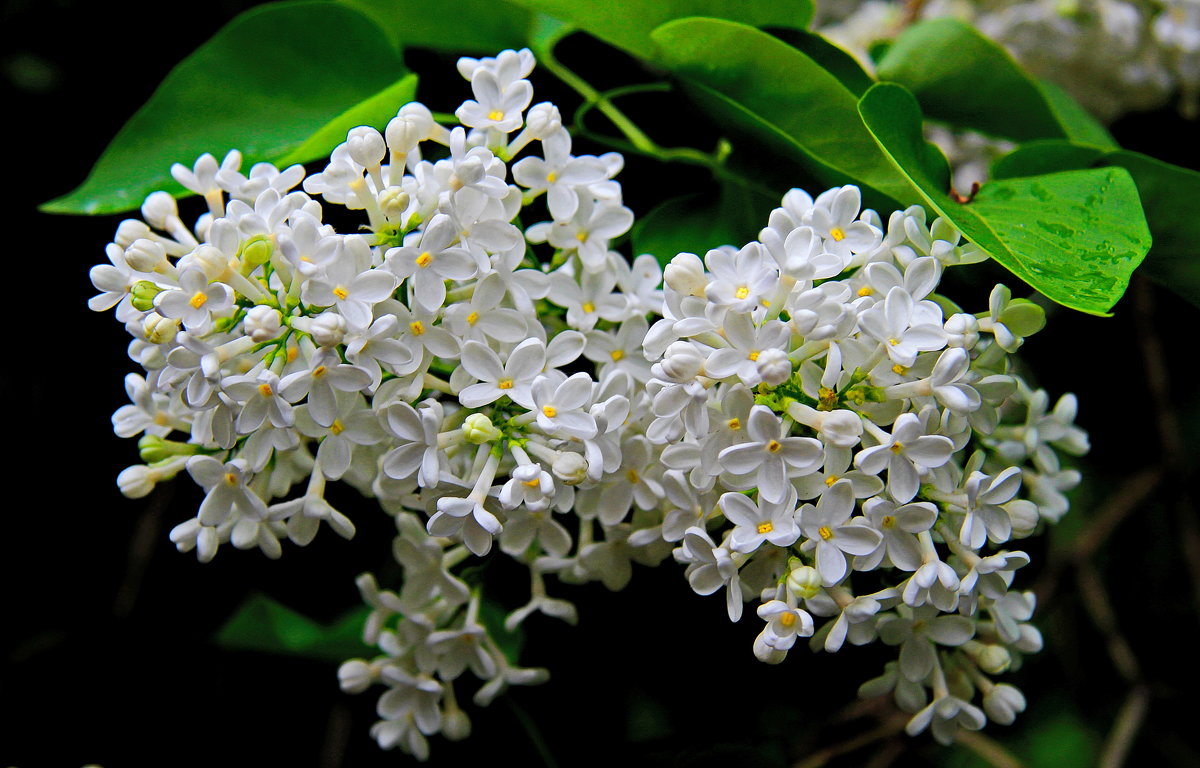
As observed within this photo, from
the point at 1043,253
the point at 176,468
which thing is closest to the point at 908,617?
the point at 1043,253

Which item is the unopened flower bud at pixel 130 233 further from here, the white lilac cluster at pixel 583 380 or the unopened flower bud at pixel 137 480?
the unopened flower bud at pixel 137 480

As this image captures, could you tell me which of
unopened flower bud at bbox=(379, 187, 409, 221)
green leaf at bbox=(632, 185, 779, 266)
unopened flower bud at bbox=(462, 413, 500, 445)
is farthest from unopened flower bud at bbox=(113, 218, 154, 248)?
green leaf at bbox=(632, 185, 779, 266)

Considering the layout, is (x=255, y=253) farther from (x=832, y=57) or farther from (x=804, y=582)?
(x=832, y=57)

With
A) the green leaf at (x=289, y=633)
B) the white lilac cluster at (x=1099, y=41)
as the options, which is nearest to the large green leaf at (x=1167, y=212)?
the white lilac cluster at (x=1099, y=41)

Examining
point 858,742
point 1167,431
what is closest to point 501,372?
point 858,742

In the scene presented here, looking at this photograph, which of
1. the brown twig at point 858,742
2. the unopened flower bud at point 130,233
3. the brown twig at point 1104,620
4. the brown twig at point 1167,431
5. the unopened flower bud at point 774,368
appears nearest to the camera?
the unopened flower bud at point 774,368
